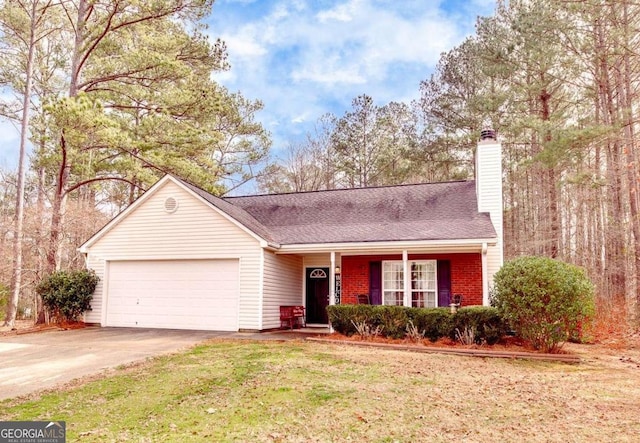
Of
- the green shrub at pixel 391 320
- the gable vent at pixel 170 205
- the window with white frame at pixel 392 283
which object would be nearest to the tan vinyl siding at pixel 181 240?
the gable vent at pixel 170 205

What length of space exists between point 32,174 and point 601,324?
28412 mm

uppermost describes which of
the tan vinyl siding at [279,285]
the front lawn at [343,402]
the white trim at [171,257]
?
the white trim at [171,257]

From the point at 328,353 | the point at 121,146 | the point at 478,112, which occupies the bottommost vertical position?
the point at 328,353

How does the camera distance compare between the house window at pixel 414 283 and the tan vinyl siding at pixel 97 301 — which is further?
the tan vinyl siding at pixel 97 301

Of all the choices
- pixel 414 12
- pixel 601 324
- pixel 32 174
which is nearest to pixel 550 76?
pixel 414 12

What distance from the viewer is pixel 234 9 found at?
17.1 meters

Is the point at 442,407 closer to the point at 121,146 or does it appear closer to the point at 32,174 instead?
the point at 121,146

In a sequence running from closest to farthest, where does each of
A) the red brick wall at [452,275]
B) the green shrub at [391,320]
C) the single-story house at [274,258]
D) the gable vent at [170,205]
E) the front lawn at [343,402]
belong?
the front lawn at [343,402] < the green shrub at [391,320] < the red brick wall at [452,275] < the single-story house at [274,258] < the gable vent at [170,205]

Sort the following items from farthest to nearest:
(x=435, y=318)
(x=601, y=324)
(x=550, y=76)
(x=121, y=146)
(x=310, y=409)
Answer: (x=550, y=76) < (x=121, y=146) < (x=601, y=324) < (x=435, y=318) < (x=310, y=409)

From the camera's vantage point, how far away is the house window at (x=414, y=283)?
13.3 meters

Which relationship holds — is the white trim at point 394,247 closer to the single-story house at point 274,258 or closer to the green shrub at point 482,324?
the single-story house at point 274,258

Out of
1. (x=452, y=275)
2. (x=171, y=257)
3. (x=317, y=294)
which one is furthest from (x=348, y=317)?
(x=171, y=257)
